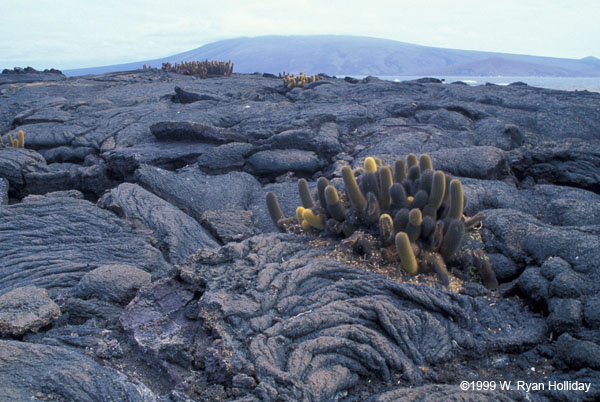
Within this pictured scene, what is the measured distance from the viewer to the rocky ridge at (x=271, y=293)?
2.90 meters

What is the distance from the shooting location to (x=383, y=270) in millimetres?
4094

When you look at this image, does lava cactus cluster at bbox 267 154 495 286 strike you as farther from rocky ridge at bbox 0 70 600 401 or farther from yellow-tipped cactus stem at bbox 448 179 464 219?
rocky ridge at bbox 0 70 600 401

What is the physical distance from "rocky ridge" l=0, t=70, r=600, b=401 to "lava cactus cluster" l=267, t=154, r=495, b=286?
1.00ft

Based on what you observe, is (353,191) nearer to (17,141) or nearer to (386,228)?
(386,228)

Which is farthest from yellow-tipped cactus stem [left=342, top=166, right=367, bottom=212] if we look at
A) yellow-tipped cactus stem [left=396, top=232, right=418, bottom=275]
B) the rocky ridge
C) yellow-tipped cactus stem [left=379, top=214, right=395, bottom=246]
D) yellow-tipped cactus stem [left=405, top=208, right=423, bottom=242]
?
yellow-tipped cactus stem [left=396, top=232, right=418, bottom=275]

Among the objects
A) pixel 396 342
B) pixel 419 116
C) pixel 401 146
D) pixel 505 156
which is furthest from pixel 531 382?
pixel 419 116

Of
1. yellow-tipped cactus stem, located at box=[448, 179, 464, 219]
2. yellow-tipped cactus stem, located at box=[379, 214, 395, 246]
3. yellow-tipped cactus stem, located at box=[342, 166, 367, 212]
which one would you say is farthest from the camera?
yellow-tipped cactus stem, located at box=[342, 166, 367, 212]

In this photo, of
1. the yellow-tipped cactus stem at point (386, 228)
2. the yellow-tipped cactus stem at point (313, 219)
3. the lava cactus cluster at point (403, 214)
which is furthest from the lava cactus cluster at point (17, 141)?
the yellow-tipped cactus stem at point (386, 228)

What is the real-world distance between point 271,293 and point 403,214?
155 cm

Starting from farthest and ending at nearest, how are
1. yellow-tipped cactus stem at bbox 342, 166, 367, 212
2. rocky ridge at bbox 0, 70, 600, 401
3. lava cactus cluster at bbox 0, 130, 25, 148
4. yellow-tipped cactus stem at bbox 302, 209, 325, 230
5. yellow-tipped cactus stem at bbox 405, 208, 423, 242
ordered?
lava cactus cluster at bbox 0, 130, 25, 148
yellow-tipped cactus stem at bbox 302, 209, 325, 230
yellow-tipped cactus stem at bbox 342, 166, 367, 212
yellow-tipped cactus stem at bbox 405, 208, 423, 242
rocky ridge at bbox 0, 70, 600, 401

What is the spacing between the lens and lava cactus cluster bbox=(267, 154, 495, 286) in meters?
4.10

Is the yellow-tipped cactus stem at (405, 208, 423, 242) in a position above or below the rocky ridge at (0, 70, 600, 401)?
above

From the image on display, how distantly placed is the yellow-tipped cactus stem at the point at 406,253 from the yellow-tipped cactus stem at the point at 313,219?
3.89ft

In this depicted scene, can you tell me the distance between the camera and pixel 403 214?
4.24 m
